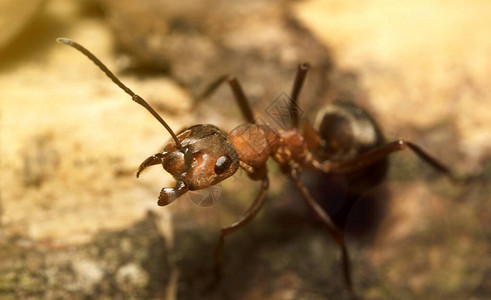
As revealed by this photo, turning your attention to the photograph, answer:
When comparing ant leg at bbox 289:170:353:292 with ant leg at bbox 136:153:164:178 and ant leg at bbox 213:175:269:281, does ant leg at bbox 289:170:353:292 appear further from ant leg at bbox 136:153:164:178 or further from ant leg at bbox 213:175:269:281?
ant leg at bbox 136:153:164:178

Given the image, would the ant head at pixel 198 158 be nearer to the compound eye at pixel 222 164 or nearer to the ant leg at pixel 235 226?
the compound eye at pixel 222 164

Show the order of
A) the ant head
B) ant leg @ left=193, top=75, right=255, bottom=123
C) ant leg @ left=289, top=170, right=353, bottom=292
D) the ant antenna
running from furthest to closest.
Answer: ant leg @ left=193, top=75, right=255, bottom=123 → ant leg @ left=289, top=170, right=353, bottom=292 → the ant head → the ant antenna

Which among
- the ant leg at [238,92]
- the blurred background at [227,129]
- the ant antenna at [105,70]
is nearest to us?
the ant antenna at [105,70]

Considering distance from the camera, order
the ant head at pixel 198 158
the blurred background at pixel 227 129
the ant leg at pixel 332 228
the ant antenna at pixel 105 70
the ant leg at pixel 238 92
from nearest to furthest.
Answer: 1. the ant antenna at pixel 105 70
2. the ant head at pixel 198 158
3. the blurred background at pixel 227 129
4. the ant leg at pixel 332 228
5. the ant leg at pixel 238 92

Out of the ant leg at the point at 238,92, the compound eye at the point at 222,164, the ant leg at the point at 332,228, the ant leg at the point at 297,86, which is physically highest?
the ant leg at the point at 238,92

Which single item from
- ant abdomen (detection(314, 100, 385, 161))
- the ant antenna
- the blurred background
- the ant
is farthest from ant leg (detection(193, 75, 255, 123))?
the ant antenna

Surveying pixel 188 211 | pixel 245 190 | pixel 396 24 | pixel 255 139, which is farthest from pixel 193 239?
pixel 396 24

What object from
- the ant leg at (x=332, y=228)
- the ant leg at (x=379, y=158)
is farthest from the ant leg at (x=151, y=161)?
the ant leg at (x=379, y=158)

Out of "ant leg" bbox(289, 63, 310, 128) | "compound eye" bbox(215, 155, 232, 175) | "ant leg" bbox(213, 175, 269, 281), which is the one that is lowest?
"ant leg" bbox(213, 175, 269, 281)
